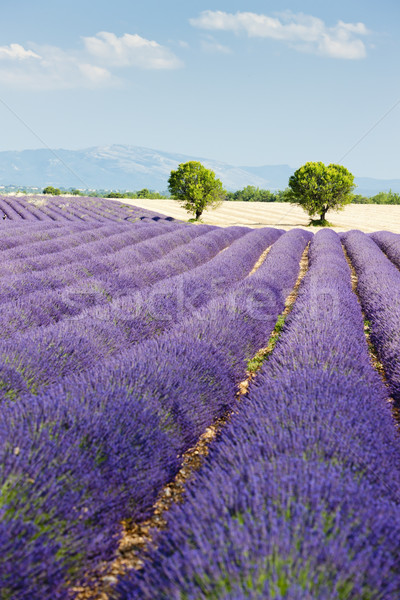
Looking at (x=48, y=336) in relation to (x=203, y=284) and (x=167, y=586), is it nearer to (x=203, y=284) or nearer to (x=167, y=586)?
(x=167, y=586)

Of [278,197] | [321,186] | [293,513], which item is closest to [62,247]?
[293,513]

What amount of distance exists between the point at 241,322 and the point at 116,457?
2367 mm

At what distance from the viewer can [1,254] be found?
7.80 metres

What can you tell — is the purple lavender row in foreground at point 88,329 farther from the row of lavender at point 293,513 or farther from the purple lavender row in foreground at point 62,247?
the purple lavender row in foreground at point 62,247

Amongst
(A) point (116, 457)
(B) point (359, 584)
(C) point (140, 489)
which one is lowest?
(C) point (140, 489)

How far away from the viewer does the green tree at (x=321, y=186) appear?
855 inches

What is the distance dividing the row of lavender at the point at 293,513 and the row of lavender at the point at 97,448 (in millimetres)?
243

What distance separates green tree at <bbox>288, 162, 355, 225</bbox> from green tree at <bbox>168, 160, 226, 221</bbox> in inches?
173

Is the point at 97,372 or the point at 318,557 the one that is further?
the point at 97,372

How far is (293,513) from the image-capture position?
1.25 m

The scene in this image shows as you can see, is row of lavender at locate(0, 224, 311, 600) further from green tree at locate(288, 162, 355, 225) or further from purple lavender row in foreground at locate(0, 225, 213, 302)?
green tree at locate(288, 162, 355, 225)

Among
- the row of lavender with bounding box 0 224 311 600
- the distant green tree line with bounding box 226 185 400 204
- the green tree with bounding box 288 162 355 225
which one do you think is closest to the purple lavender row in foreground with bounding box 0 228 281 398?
the row of lavender with bounding box 0 224 311 600

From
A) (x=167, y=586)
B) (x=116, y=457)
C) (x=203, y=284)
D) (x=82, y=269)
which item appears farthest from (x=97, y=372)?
(x=82, y=269)

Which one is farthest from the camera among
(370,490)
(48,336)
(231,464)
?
(48,336)
